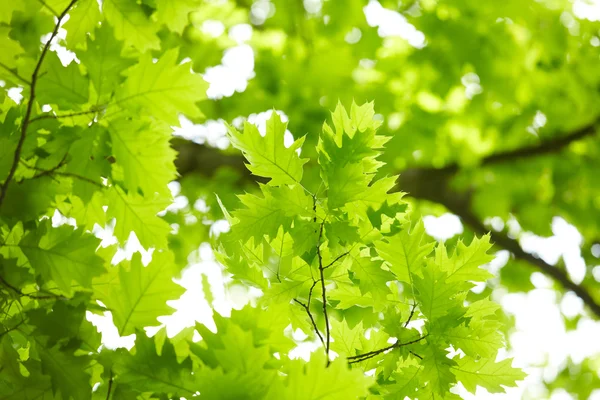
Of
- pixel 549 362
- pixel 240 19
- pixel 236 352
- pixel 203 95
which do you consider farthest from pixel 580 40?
pixel 236 352

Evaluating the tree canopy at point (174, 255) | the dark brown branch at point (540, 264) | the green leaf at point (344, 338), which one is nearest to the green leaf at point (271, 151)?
the tree canopy at point (174, 255)

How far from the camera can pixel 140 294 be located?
0.81 meters

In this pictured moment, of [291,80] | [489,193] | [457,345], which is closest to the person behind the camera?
[457,345]

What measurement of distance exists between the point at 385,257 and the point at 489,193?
3129 mm

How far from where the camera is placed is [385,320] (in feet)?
2.84

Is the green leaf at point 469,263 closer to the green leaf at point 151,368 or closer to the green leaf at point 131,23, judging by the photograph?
the green leaf at point 151,368

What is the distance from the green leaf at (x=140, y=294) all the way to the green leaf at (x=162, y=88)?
0.29 metres

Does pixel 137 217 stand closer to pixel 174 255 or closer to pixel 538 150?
pixel 174 255

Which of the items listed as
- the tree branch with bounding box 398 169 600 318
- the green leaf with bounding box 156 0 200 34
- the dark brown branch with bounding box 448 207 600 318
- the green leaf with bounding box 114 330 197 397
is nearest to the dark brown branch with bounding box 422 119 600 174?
the tree branch with bounding box 398 169 600 318

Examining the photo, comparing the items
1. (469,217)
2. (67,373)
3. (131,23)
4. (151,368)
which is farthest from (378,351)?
(469,217)

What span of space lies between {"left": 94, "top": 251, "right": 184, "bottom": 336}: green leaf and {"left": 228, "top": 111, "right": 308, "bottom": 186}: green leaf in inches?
8.6

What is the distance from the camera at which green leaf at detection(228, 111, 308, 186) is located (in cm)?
84

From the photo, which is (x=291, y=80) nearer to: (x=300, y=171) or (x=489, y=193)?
(x=489, y=193)

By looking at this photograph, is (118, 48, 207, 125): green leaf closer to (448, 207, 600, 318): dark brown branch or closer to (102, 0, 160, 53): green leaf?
(102, 0, 160, 53): green leaf
